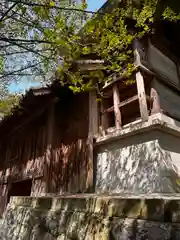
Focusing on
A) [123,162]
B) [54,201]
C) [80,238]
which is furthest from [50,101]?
[80,238]

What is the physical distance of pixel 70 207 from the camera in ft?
7.99

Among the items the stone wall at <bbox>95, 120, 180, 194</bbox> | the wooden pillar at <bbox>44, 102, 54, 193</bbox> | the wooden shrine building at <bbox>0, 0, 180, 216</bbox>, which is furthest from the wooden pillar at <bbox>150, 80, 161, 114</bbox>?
the wooden pillar at <bbox>44, 102, 54, 193</bbox>

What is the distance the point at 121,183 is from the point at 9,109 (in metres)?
3.84

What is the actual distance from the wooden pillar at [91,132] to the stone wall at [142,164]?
0.60 ft

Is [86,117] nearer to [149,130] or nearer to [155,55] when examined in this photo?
[149,130]

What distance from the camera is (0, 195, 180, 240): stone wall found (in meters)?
1.41

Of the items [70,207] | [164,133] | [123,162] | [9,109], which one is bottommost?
[70,207]

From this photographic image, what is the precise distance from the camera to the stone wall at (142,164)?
12.3 feet

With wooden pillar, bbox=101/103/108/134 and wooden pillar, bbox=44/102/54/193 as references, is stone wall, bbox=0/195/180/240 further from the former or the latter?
wooden pillar, bbox=101/103/108/134

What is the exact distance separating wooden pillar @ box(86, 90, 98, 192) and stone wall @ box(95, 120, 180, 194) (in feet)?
0.60

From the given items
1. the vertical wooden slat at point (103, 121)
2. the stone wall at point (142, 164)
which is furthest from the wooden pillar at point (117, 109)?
the vertical wooden slat at point (103, 121)

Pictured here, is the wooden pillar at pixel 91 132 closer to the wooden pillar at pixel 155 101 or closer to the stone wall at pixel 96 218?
the wooden pillar at pixel 155 101

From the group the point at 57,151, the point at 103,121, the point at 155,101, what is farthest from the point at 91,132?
the point at 155,101

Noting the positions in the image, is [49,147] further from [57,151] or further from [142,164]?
[142,164]
